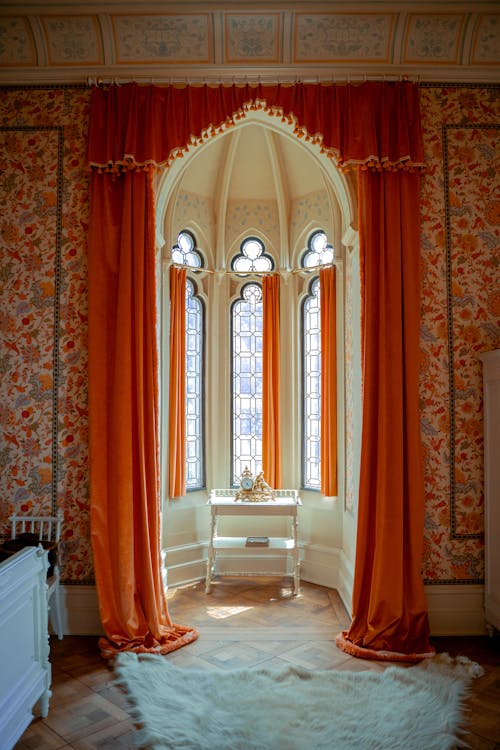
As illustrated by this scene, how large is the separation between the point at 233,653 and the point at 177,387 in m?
2.39

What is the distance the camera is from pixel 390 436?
13.2ft

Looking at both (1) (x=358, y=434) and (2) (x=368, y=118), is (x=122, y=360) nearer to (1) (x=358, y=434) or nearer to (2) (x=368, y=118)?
(1) (x=358, y=434)

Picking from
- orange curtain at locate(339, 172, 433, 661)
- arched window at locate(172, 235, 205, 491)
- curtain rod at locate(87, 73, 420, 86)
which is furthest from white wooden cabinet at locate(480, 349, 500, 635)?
arched window at locate(172, 235, 205, 491)

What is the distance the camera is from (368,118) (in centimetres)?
418

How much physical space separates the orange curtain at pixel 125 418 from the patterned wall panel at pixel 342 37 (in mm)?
1407

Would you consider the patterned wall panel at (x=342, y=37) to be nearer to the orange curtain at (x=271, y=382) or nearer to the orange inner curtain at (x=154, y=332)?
the orange inner curtain at (x=154, y=332)

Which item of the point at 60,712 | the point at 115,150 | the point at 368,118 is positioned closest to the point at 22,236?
the point at 115,150

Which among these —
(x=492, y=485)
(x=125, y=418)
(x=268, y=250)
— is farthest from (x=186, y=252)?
Result: (x=492, y=485)

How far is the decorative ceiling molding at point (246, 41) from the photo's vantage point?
4.05m

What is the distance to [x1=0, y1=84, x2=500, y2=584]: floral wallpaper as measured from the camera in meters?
4.21

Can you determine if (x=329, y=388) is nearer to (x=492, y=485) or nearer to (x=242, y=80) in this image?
(x=492, y=485)

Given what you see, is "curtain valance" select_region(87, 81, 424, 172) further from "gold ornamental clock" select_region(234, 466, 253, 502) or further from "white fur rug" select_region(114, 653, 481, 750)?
"white fur rug" select_region(114, 653, 481, 750)

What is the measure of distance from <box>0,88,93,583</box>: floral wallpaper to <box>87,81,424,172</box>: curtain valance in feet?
0.89

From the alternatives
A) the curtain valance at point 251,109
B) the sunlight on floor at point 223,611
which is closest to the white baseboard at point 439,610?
the sunlight on floor at point 223,611
